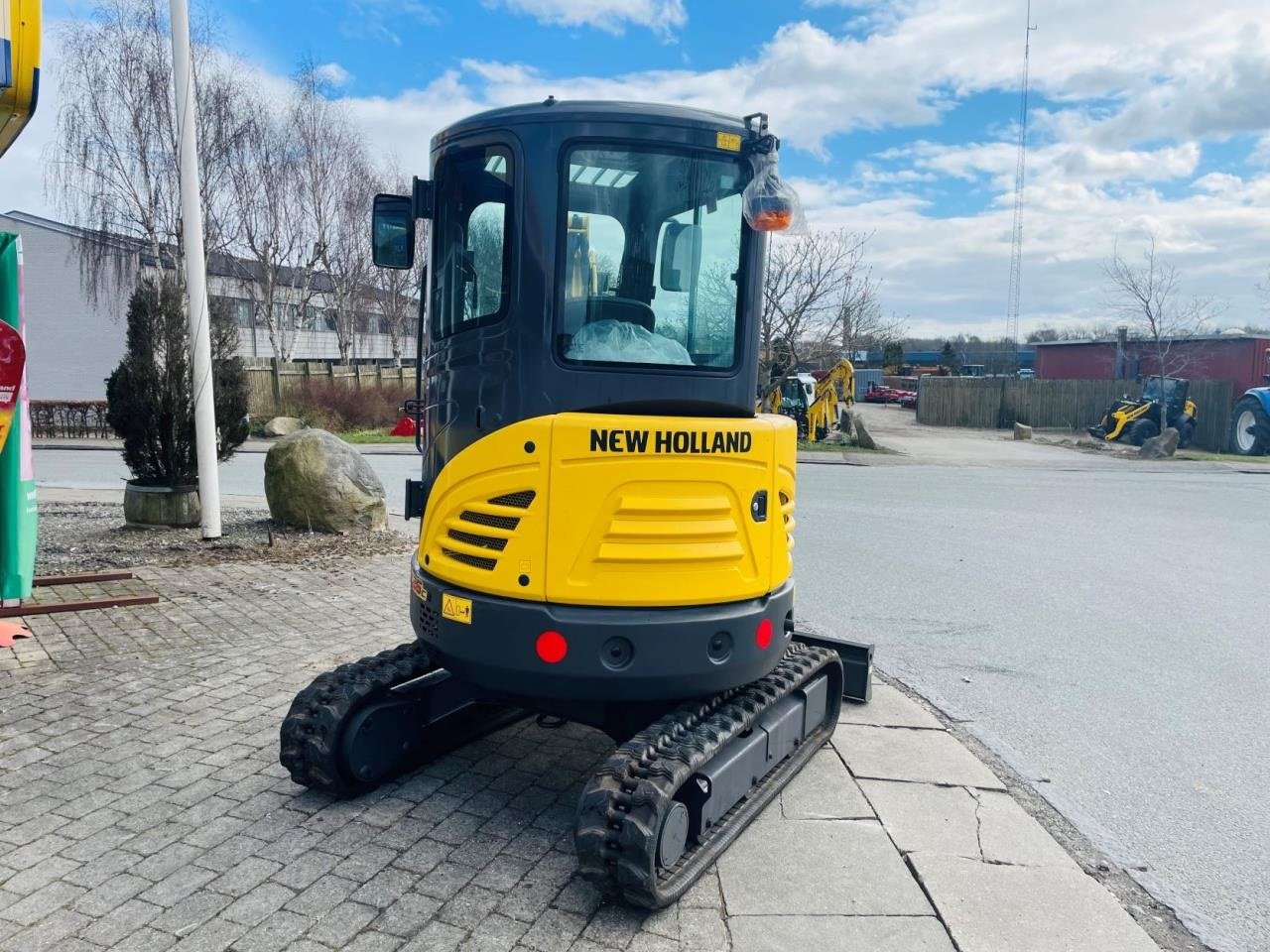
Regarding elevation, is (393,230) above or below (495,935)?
above

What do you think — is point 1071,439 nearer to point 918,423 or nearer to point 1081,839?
point 918,423

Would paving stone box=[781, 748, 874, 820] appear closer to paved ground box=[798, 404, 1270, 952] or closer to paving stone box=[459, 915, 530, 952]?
paved ground box=[798, 404, 1270, 952]

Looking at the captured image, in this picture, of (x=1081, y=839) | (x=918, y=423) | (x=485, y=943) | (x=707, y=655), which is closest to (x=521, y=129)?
(x=707, y=655)

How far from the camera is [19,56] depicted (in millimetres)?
4699

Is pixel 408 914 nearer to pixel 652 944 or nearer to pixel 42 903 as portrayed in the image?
pixel 652 944

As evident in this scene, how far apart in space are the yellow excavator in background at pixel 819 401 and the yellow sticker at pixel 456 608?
21494 mm

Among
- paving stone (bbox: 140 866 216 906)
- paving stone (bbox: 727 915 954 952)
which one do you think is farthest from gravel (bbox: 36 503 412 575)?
paving stone (bbox: 727 915 954 952)

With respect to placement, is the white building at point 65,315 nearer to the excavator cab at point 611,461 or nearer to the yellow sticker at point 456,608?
the excavator cab at point 611,461

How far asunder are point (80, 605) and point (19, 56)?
3781 millimetres

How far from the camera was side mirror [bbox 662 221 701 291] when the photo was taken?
364 centimetres

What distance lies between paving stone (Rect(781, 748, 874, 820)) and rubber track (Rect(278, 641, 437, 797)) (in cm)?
176

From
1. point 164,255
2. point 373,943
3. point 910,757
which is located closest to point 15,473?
point 373,943

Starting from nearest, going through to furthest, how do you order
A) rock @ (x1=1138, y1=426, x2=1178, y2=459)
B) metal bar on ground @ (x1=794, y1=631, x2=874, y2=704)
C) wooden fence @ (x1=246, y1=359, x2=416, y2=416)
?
1. metal bar on ground @ (x1=794, y1=631, x2=874, y2=704)
2. rock @ (x1=1138, y1=426, x2=1178, y2=459)
3. wooden fence @ (x1=246, y1=359, x2=416, y2=416)

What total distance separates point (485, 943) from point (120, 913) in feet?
3.98
